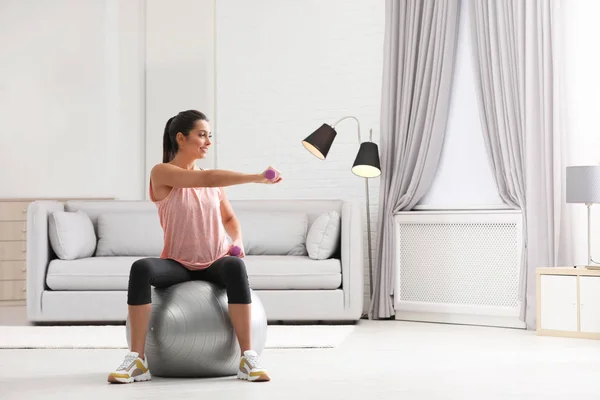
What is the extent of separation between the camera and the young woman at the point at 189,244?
3150 mm

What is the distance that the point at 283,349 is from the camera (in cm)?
427

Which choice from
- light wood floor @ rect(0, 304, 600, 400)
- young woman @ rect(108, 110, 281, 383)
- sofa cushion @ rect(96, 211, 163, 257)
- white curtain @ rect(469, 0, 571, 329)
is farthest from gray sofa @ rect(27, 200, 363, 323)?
young woman @ rect(108, 110, 281, 383)

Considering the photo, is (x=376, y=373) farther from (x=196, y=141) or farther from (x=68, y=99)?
(x=68, y=99)

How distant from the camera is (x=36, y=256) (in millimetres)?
5500

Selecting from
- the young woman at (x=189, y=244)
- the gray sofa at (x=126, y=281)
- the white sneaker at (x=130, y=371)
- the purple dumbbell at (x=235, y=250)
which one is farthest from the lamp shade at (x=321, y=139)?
the white sneaker at (x=130, y=371)

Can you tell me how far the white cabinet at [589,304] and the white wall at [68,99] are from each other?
153 inches

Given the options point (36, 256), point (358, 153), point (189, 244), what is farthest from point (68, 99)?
point (189, 244)

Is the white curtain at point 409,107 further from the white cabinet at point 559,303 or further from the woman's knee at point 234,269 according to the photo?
the woman's knee at point 234,269

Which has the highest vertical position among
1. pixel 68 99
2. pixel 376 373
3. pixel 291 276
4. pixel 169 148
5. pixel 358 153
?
pixel 68 99

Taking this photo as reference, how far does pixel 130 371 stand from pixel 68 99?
4.73 m

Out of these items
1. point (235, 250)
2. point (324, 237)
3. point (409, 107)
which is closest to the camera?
point (235, 250)

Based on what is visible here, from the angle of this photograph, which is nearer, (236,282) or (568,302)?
(236,282)

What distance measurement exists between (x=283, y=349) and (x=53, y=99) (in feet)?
13.3

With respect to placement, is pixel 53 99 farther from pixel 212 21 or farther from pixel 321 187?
pixel 321 187
